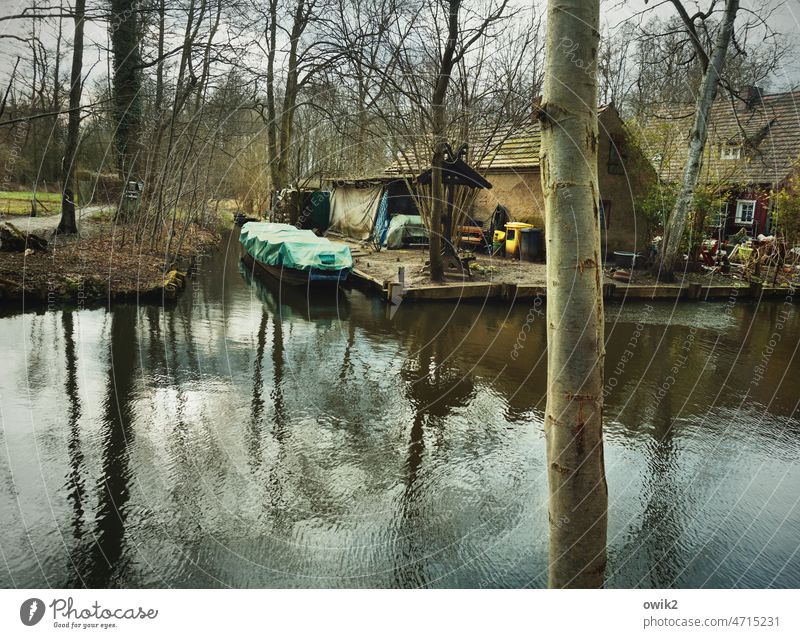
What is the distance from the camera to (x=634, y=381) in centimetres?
666

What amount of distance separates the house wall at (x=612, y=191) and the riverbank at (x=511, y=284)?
203 cm

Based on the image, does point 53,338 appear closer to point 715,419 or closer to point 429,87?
point 715,419

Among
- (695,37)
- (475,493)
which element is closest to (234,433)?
(475,493)

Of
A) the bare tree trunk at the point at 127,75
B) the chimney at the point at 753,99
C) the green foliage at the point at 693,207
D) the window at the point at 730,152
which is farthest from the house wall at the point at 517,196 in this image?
the bare tree trunk at the point at 127,75

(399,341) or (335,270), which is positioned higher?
(335,270)

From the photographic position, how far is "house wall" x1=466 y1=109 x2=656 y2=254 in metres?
15.4

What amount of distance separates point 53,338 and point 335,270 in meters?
5.00

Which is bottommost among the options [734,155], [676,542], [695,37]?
[676,542]

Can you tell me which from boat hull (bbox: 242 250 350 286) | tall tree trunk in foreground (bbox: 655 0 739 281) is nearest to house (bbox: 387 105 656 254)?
tall tree trunk in foreground (bbox: 655 0 739 281)

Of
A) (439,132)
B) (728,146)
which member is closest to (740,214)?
(728,146)

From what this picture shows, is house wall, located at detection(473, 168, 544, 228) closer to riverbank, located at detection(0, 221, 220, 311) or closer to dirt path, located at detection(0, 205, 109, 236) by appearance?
riverbank, located at detection(0, 221, 220, 311)

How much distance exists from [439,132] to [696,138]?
5223 millimetres

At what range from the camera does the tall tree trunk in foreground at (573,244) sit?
1688mm
